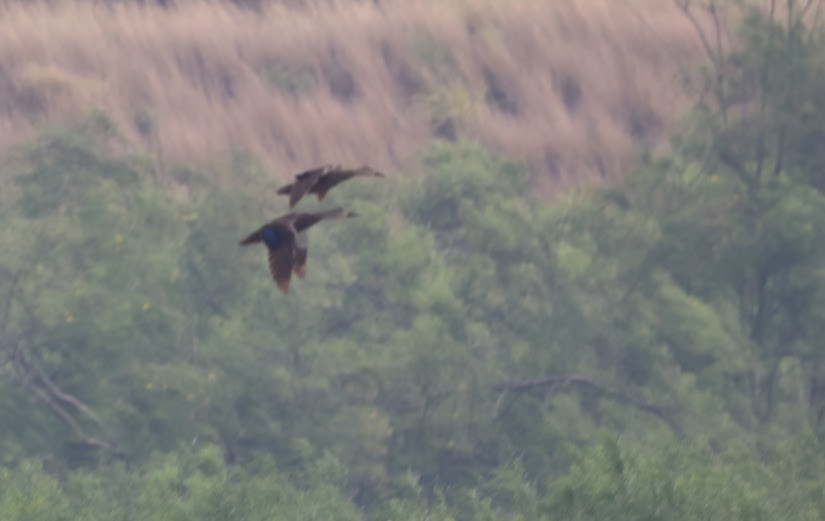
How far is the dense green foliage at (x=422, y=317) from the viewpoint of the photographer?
28.3m

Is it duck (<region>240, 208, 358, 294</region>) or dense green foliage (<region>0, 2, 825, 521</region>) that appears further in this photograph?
dense green foliage (<region>0, 2, 825, 521</region>)

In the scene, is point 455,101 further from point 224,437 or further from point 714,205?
point 224,437

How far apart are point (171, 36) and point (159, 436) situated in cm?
1242

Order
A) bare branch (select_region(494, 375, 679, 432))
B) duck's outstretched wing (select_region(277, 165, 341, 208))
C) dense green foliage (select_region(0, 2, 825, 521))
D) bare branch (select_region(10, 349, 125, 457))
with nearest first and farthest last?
1. duck's outstretched wing (select_region(277, 165, 341, 208))
2. bare branch (select_region(10, 349, 125, 457))
3. dense green foliage (select_region(0, 2, 825, 521))
4. bare branch (select_region(494, 375, 679, 432))

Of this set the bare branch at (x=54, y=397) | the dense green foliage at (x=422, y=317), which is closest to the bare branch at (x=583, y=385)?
the dense green foliage at (x=422, y=317)

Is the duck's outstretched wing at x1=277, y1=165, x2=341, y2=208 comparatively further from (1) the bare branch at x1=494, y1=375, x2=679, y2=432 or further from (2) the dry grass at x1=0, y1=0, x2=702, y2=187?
(2) the dry grass at x1=0, y1=0, x2=702, y2=187

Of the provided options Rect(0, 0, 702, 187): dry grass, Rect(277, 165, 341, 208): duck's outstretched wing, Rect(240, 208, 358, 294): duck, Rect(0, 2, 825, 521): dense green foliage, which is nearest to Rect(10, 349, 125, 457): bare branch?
Rect(0, 2, 825, 521): dense green foliage

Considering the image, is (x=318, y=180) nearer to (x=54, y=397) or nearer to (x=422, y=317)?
(x=54, y=397)

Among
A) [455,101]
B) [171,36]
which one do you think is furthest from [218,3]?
[455,101]

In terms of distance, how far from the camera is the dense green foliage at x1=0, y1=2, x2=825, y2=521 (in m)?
28.3

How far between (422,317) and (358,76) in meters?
10.0

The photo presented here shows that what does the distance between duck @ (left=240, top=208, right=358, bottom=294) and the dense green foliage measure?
14.2m

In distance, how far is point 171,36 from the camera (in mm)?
38969

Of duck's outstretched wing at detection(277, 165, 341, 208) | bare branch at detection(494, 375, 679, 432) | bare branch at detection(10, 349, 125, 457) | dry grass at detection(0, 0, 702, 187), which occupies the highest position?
dry grass at detection(0, 0, 702, 187)
